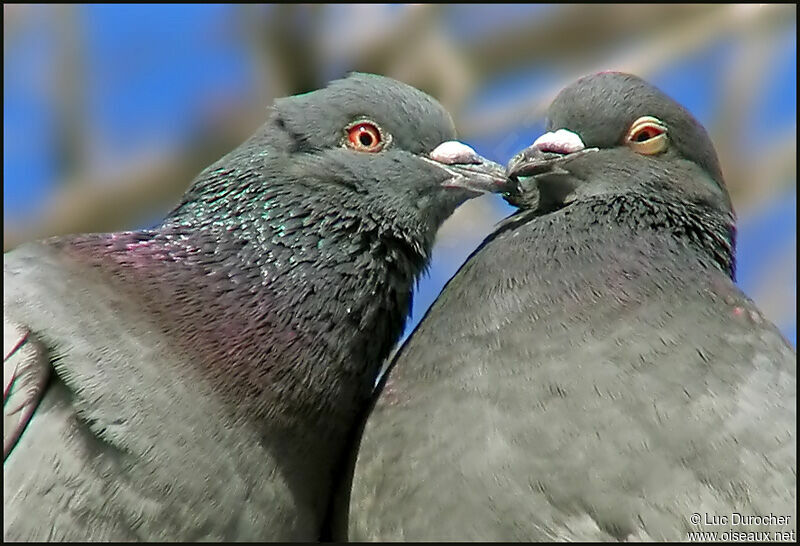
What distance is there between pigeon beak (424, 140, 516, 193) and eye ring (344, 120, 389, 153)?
246mm

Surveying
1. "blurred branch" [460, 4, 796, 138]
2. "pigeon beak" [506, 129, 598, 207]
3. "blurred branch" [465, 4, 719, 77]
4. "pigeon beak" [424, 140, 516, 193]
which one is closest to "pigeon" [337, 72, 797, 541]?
"pigeon beak" [506, 129, 598, 207]

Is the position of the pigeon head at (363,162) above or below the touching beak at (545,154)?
below

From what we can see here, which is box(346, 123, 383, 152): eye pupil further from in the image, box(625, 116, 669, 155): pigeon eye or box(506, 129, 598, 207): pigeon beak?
box(625, 116, 669, 155): pigeon eye

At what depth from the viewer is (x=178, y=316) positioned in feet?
15.0

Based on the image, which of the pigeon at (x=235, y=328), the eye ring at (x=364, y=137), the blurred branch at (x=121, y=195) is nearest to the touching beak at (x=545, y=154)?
the pigeon at (x=235, y=328)

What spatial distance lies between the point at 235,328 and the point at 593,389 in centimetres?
147

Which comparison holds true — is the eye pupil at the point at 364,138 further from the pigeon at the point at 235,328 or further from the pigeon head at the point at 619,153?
the pigeon head at the point at 619,153

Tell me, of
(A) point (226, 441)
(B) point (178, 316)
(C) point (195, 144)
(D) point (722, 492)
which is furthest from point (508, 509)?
(C) point (195, 144)

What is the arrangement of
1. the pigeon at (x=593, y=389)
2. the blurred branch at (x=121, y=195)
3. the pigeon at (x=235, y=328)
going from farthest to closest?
the blurred branch at (x=121, y=195)
the pigeon at (x=235, y=328)
the pigeon at (x=593, y=389)

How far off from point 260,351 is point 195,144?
6025 mm

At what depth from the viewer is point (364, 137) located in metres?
5.36

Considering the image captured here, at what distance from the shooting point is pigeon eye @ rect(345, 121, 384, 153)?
5.34 metres

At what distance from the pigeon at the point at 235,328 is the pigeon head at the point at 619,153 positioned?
257mm

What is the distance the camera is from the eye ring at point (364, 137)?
5.34 metres
